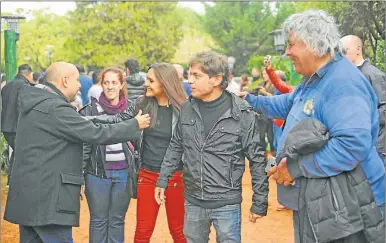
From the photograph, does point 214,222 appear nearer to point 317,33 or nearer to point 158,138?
point 158,138

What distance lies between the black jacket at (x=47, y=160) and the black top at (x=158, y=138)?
947 millimetres

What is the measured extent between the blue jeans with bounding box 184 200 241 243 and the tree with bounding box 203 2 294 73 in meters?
51.8

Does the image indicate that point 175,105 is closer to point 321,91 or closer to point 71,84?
point 71,84

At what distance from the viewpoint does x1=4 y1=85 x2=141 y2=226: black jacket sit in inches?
173

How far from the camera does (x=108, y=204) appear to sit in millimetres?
5684

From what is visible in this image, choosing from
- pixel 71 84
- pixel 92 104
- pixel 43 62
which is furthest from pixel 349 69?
pixel 43 62

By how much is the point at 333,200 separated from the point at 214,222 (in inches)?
53.7

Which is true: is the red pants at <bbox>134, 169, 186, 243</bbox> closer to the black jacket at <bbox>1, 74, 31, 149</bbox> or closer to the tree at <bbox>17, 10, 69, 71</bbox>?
the black jacket at <bbox>1, 74, 31, 149</bbox>

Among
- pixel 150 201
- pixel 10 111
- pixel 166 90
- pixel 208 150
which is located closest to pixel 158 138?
pixel 166 90

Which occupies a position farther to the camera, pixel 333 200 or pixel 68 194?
pixel 68 194

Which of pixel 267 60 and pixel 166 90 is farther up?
pixel 267 60

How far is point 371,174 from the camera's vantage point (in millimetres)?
3449

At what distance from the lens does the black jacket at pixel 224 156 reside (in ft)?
14.6

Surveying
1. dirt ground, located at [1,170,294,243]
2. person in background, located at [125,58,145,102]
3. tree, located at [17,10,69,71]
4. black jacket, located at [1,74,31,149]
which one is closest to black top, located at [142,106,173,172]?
dirt ground, located at [1,170,294,243]
